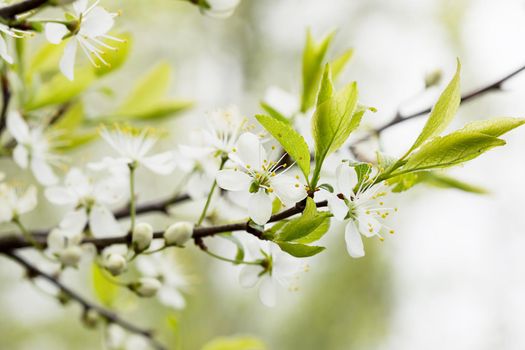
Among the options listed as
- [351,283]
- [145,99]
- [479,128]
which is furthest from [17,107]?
[351,283]

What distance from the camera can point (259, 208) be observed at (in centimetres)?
64

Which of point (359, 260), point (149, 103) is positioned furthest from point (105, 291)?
point (359, 260)

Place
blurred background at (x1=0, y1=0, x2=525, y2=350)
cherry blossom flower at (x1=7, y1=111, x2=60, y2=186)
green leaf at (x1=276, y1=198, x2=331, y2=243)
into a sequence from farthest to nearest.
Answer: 1. blurred background at (x1=0, y1=0, x2=525, y2=350)
2. cherry blossom flower at (x1=7, y1=111, x2=60, y2=186)
3. green leaf at (x1=276, y1=198, x2=331, y2=243)

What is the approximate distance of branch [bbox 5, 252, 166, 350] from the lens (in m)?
0.97

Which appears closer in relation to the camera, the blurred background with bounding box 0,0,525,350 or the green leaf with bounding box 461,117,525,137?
the green leaf with bounding box 461,117,525,137

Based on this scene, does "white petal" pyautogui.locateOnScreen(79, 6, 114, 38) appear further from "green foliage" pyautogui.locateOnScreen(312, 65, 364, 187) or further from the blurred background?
the blurred background

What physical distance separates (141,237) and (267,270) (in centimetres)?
15

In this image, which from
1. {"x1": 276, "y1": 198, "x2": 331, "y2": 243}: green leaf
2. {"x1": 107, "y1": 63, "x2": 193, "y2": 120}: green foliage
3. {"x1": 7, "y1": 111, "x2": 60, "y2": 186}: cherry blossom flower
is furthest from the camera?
{"x1": 107, "y1": 63, "x2": 193, "y2": 120}: green foliage

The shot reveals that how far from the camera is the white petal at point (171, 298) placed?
1.08 metres

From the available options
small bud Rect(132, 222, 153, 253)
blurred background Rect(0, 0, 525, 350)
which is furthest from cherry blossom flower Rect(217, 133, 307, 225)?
blurred background Rect(0, 0, 525, 350)

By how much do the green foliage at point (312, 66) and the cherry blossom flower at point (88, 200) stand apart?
30cm

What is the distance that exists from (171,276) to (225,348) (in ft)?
0.47

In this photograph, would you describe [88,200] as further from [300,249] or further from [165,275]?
[300,249]

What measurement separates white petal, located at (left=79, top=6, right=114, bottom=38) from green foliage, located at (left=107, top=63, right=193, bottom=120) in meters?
0.48
